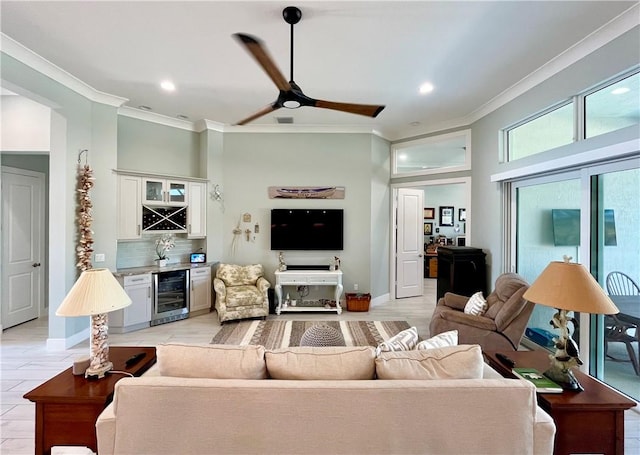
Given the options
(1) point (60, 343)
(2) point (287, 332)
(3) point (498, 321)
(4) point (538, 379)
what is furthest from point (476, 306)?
(1) point (60, 343)

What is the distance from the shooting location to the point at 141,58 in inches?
124

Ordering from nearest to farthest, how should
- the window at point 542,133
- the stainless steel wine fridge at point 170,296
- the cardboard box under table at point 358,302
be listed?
the window at point 542,133
the stainless steel wine fridge at point 170,296
the cardboard box under table at point 358,302

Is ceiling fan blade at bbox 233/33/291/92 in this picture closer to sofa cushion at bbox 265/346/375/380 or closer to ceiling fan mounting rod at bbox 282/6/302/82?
ceiling fan mounting rod at bbox 282/6/302/82

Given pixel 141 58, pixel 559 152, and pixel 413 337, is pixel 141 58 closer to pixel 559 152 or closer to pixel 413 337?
pixel 413 337

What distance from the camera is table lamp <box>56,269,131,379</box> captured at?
5.37ft

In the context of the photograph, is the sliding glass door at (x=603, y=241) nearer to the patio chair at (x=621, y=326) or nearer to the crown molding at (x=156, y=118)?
the patio chair at (x=621, y=326)

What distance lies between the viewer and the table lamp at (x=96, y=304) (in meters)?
1.64

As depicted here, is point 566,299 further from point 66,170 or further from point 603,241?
point 66,170

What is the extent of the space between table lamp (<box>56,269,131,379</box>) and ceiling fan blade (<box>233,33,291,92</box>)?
162 centimetres

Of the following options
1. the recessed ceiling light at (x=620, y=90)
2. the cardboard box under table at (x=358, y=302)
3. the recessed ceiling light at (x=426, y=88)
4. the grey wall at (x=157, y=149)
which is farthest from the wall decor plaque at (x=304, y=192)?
the recessed ceiling light at (x=620, y=90)

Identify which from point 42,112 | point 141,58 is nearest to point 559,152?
point 141,58

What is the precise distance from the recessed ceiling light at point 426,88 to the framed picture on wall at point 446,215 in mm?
5424

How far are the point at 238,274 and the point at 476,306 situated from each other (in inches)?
141

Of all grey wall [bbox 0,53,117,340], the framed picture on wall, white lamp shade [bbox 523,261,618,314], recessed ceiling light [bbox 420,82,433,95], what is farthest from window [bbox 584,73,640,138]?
the framed picture on wall
